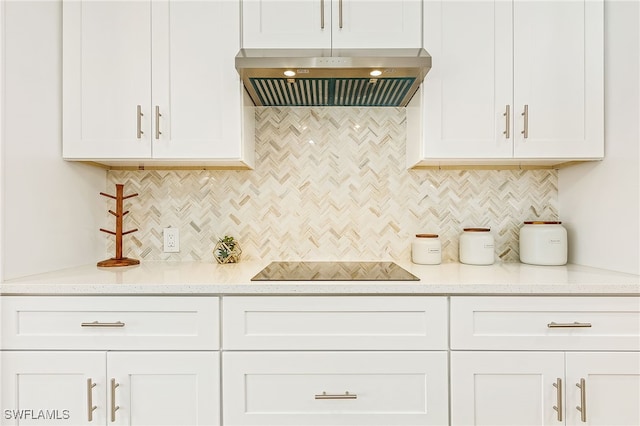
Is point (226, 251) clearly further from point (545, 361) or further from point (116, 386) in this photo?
point (545, 361)

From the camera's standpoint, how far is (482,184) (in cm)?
185

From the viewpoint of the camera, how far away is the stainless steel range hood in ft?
4.35

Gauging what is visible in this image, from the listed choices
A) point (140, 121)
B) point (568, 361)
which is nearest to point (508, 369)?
point (568, 361)

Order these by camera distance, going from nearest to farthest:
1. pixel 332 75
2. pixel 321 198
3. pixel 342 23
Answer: pixel 332 75 < pixel 342 23 < pixel 321 198

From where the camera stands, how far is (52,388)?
125 centimetres

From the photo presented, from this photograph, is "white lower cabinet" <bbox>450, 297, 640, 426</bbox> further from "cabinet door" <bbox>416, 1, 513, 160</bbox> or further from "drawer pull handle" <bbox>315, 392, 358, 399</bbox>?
"cabinet door" <bbox>416, 1, 513, 160</bbox>

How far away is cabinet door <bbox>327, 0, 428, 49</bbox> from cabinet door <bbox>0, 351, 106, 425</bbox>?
1.58m

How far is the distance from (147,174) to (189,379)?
43.5 inches

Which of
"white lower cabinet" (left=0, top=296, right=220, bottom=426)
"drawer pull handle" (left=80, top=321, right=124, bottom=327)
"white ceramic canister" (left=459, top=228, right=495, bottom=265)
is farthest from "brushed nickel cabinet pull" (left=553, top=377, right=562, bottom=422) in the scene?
"drawer pull handle" (left=80, top=321, right=124, bottom=327)

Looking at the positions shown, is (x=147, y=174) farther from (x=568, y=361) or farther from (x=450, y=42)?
(x=568, y=361)

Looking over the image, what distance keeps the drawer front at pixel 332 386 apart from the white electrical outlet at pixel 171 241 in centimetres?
80

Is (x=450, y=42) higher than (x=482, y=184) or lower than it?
higher

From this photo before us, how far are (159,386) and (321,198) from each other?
1.10 meters

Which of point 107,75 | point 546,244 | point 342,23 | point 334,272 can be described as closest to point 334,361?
point 334,272
